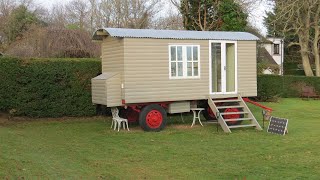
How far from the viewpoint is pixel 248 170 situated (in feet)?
25.5

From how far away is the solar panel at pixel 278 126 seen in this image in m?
12.0

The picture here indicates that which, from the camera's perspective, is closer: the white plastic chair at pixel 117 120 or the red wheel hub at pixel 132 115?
the white plastic chair at pixel 117 120

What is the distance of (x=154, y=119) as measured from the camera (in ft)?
43.4

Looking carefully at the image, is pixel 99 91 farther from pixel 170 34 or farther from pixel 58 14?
pixel 58 14

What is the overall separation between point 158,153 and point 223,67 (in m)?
5.89

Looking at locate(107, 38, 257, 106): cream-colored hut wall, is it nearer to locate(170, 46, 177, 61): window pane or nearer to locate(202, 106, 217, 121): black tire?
locate(170, 46, 177, 61): window pane

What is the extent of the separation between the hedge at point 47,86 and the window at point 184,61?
3.70 m

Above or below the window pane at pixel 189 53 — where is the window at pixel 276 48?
above

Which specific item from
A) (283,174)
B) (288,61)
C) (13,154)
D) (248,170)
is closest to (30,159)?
(13,154)

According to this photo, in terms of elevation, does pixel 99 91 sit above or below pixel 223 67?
below

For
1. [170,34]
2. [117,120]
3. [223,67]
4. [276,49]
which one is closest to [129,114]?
[117,120]

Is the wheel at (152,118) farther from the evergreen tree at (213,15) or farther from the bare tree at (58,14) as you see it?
the bare tree at (58,14)

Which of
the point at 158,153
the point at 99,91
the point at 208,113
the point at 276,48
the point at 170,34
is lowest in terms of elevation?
the point at 158,153

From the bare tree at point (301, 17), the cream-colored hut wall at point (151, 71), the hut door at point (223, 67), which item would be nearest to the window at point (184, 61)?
the cream-colored hut wall at point (151, 71)
